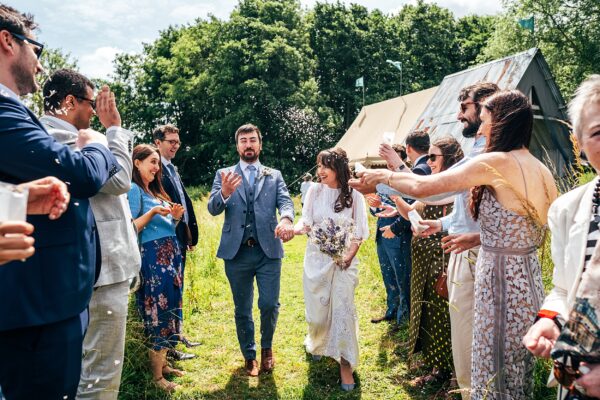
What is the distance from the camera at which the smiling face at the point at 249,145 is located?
4.86 m

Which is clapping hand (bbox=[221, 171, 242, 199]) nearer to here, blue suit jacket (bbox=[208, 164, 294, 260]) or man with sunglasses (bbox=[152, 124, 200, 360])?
blue suit jacket (bbox=[208, 164, 294, 260])

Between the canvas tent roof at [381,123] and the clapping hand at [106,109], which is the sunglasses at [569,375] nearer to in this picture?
the clapping hand at [106,109]

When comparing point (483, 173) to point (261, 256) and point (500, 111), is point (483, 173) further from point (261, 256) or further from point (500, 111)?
point (261, 256)

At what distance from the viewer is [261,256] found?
15.6ft

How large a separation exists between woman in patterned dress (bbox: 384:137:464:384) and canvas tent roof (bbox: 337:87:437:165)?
64.5 ft

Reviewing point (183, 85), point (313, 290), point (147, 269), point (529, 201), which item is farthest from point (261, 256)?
point (183, 85)

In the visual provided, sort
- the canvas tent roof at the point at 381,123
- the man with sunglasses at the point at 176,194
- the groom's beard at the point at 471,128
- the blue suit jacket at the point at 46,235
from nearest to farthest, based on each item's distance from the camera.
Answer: the blue suit jacket at the point at 46,235
the groom's beard at the point at 471,128
the man with sunglasses at the point at 176,194
the canvas tent roof at the point at 381,123

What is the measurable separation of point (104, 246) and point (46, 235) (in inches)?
33.1

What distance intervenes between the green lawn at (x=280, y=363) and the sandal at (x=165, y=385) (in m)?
0.06

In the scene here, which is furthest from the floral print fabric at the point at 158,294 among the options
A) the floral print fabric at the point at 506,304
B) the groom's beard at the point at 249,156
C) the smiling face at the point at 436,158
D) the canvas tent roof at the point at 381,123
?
the canvas tent roof at the point at 381,123

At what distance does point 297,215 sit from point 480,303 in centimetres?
1679

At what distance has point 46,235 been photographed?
210 cm

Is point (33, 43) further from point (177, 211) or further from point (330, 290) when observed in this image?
point (330, 290)

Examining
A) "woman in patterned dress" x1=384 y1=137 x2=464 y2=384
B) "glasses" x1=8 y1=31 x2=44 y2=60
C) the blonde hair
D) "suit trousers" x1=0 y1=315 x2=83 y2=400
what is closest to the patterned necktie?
"woman in patterned dress" x1=384 y1=137 x2=464 y2=384
